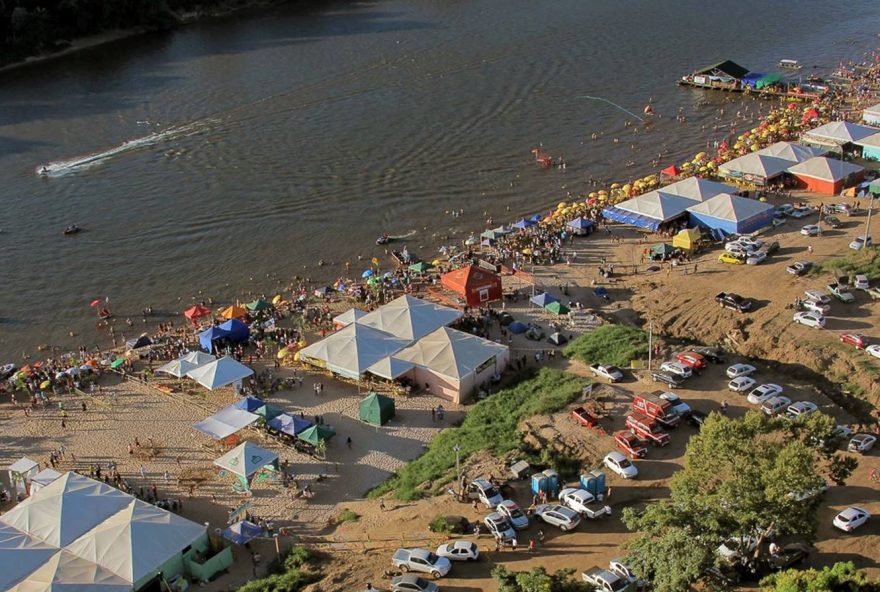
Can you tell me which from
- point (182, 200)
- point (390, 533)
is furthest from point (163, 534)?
point (182, 200)

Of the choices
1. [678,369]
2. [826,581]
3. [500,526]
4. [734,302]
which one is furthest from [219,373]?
[826,581]

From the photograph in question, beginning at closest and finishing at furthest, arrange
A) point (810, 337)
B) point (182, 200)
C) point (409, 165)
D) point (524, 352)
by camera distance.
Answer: point (810, 337) → point (524, 352) → point (182, 200) → point (409, 165)

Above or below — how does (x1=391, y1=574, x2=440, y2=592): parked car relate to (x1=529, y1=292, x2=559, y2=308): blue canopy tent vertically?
below

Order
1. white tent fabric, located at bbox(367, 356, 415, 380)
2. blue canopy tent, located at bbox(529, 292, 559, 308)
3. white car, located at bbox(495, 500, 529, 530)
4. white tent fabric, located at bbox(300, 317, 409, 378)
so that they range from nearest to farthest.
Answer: white car, located at bbox(495, 500, 529, 530), white tent fabric, located at bbox(367, 356, 415, 380), white tent fabric, located at bbox(300, 317, 409, 378), blue canopy tent, located at bbox(529, 292, 559, 308)

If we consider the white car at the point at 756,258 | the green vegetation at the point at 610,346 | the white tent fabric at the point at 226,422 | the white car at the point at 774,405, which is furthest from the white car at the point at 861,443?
the white tent fabric at the point at 226,422

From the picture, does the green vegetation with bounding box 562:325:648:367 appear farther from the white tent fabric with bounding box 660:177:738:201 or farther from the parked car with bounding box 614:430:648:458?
the white tent fabric with bounding box 660:177:738:201

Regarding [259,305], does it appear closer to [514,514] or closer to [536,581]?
[514,514]

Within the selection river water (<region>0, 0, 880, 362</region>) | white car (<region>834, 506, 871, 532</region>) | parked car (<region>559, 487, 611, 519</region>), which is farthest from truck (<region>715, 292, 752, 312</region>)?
river water (<region>0, 0, 880, 362</region>)

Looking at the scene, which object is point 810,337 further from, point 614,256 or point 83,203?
point 83,203
